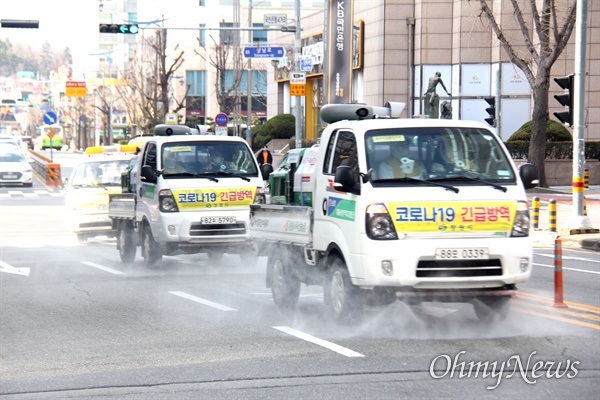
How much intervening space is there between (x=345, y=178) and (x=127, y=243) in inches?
377

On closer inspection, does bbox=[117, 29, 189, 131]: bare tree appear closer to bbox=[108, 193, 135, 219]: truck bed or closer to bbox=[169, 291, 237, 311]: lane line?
bbox=[108, 193, 135, 219]: truck bed

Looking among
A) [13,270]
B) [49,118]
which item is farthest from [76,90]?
[13,270]

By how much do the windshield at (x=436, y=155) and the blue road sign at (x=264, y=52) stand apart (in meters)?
28.3

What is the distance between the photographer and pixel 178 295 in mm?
14328

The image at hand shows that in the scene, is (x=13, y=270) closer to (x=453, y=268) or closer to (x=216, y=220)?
(x=216, y=220)

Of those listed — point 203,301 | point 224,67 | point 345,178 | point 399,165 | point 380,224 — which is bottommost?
point 203,301

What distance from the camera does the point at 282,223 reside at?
12.7m

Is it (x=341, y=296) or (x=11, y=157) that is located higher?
(x=341, y=296)

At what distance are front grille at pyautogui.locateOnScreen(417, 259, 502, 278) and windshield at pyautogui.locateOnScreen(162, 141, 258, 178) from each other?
8100 mm

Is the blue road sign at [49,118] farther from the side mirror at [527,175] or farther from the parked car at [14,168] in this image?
the side mirror at [527,175]

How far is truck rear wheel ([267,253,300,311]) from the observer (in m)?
12.5

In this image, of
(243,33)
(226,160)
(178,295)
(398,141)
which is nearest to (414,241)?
(398,141)

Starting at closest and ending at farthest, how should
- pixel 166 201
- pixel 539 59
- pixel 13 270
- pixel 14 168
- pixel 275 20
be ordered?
pixel 166 201
pixel 13 270
pixel 539 59
pixel 275 20
pixel 14 168

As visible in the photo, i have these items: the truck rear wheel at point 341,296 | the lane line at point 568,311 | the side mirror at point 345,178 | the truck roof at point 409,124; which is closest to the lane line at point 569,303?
the lane line at point 568,311
